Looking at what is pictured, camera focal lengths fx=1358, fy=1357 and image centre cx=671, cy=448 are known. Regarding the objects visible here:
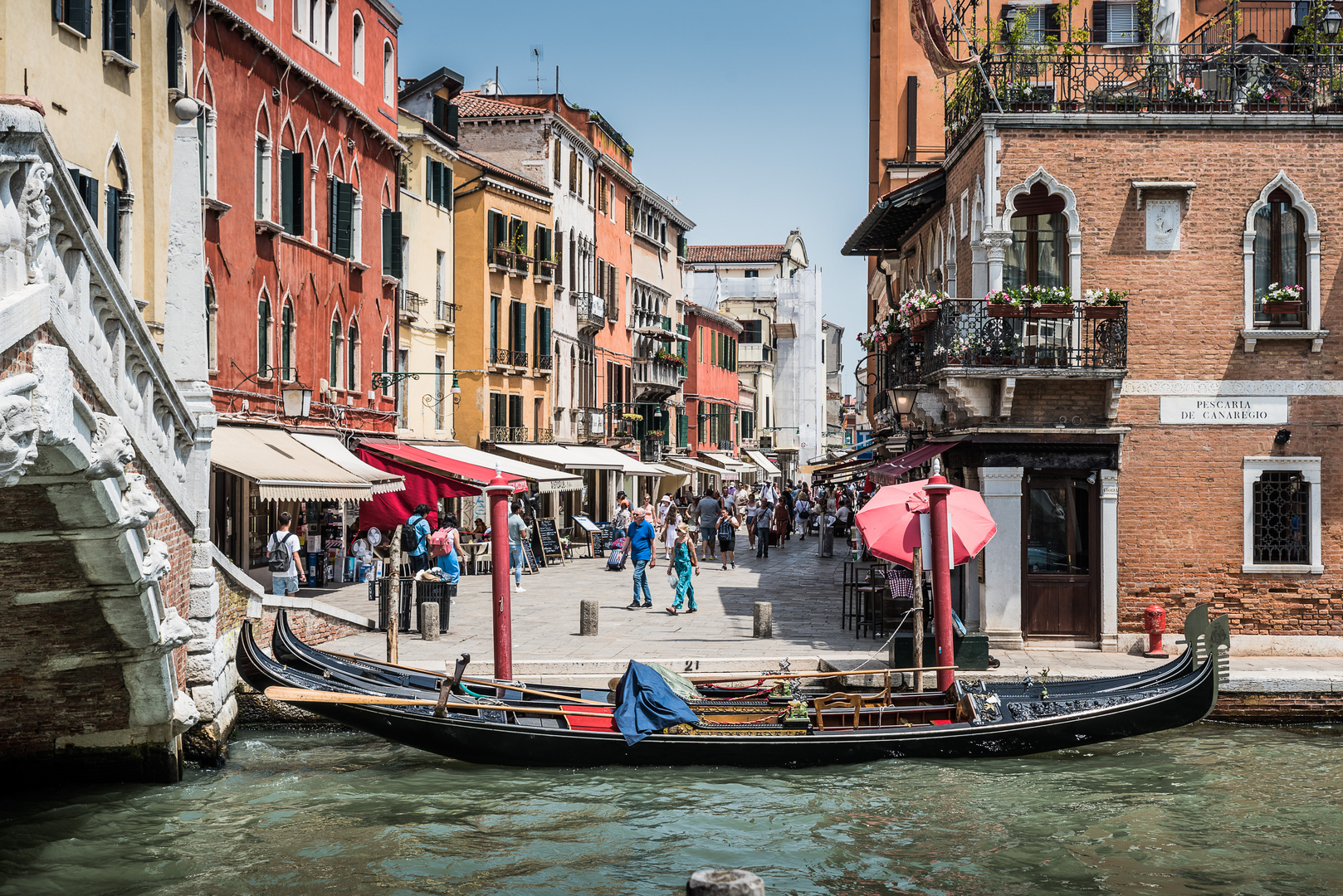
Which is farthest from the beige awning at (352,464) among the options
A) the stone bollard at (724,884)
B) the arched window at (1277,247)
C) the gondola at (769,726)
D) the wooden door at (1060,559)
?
the stone bollard at (724,884)

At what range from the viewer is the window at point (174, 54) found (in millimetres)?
17703

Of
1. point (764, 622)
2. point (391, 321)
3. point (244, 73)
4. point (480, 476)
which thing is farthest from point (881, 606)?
point (391, 321)

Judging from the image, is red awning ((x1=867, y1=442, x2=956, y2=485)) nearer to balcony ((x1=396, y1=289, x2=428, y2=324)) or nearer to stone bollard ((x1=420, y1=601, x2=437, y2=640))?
stone bollard ((x1=420, y1=601, x2=437, y2=640))

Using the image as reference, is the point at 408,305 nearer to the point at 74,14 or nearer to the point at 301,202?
the point at 301,202

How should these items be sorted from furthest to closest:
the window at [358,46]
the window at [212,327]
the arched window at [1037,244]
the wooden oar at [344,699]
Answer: the window at [358,46], the window at [212,327], the arched window at [1037,244], the wooden oar at [344,699]

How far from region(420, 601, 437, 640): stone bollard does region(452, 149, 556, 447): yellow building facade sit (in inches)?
634

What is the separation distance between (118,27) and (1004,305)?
1101 cm

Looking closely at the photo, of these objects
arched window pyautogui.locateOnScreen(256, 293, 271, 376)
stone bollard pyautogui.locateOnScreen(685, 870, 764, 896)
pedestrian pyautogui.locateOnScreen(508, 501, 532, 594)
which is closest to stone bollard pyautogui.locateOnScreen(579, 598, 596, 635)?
pedestrian pyautogui.locateOnScreen(508, 501, 532, 594)

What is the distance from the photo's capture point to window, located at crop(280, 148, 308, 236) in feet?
71.1

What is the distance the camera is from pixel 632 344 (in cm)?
4691

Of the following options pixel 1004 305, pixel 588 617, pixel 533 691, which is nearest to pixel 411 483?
pixel 588 617

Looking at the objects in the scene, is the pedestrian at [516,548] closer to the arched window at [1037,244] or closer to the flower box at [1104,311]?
the arched window at [1037,244]

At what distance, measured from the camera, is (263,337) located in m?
21.2

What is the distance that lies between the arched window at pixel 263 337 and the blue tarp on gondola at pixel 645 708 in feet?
35.5
